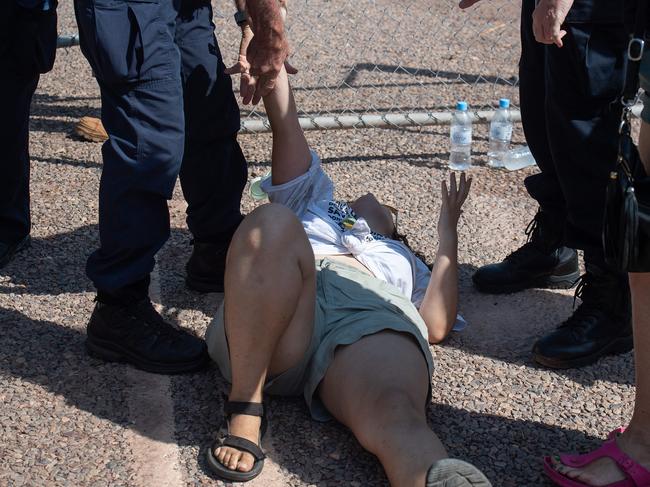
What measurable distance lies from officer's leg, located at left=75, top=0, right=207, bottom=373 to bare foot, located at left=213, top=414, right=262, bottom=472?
53 cm

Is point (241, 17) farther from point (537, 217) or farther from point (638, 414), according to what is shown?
point (638, 414)

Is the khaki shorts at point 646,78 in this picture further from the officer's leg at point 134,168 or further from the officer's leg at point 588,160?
the officer's leg at point 134,168

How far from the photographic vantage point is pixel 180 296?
3.84 metres

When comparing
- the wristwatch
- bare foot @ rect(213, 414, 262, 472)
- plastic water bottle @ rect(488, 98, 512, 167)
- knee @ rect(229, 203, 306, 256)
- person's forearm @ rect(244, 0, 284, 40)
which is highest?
person's forearm @ rect(244, 0, 284, 40)

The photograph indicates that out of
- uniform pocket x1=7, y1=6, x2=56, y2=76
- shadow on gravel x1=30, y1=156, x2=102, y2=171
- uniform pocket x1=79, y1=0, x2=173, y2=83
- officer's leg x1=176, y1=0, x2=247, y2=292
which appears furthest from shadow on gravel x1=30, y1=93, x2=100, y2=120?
uniform pocket x1=79, y1=0, x2=173, y2=83

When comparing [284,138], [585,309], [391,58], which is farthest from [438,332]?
[391,58]

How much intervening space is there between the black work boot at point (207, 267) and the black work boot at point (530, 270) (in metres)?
1.07

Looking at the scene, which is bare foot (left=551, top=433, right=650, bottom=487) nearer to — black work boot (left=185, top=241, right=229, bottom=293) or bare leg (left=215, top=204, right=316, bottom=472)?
bare leg (left=215, top=204, right=316, bottom=472)

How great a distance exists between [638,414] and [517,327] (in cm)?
104

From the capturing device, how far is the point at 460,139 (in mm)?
5250

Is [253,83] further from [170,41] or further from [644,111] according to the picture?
[644,111]

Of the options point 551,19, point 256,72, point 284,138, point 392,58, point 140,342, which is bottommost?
point 140,342

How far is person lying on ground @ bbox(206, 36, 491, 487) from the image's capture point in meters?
2.66

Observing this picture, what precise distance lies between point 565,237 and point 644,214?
3.55ft
